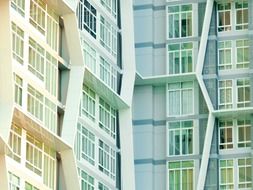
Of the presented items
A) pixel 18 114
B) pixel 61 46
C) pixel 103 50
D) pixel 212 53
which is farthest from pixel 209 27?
A: pixel 18 114

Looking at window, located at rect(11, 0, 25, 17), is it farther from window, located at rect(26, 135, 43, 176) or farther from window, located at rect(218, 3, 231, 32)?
window, located at rect(218, 3, 231, 32)

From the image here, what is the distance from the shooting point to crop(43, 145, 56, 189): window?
4984 centimetres

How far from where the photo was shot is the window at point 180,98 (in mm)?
59188

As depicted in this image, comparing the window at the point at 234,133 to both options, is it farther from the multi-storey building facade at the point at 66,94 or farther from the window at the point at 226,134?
Result: the multi-storey building facade at the point at 66,94

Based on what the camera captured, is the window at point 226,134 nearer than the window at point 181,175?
No

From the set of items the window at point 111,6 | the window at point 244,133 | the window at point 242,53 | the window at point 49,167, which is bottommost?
the window at point 49,167

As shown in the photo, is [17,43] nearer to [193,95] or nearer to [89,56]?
[89,56]

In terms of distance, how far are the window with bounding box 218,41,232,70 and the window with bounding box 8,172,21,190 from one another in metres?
14.8

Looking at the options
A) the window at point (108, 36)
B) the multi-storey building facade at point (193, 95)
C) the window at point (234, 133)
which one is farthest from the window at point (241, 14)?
the window at point (108, 36)

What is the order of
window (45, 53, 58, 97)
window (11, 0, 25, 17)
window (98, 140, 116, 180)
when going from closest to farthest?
window (11, 0, 25, 17), window (45, 53, 58, 97), window (98, 140, 116, 180)

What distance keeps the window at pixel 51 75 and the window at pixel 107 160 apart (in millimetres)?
4691

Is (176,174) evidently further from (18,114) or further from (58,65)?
(18,114)

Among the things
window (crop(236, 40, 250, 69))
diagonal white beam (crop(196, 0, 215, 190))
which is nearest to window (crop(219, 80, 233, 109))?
diagonal white beam (crop(196, 0, 215, 190))

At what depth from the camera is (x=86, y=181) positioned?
53156 millimetres
